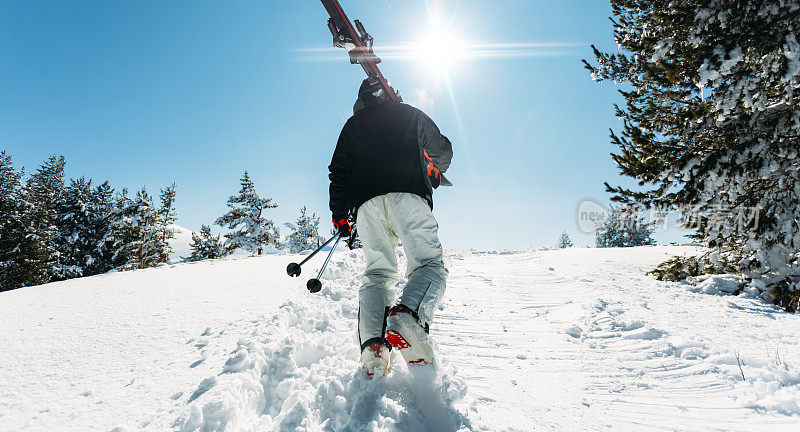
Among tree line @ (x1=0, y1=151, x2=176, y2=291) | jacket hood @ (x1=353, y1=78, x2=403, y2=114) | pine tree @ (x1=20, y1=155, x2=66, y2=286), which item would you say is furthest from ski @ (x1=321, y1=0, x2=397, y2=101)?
pine tree @ (x1=20, y1=155, x2=66, y2=286)

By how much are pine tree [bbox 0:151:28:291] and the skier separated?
1253 inches

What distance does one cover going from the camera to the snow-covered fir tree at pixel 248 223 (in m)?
29.8

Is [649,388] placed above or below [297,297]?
below

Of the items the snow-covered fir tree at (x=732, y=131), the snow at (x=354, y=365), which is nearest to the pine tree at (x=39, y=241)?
the snow at (x=354, y=365)

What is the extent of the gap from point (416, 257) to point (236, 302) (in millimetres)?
2455

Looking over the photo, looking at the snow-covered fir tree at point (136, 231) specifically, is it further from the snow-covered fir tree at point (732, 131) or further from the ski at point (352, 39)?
the snow-covered fir tree at point (732, 131)

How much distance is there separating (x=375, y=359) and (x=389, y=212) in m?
1.02

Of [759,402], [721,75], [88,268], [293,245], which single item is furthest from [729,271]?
[293,245]

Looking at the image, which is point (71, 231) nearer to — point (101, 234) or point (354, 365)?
point (101, 234)

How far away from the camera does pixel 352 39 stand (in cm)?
728

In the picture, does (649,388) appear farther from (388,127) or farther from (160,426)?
(160,426)

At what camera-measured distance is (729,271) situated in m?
5.36

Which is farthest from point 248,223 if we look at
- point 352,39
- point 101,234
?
point 352,39

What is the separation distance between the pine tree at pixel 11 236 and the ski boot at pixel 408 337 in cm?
3238
